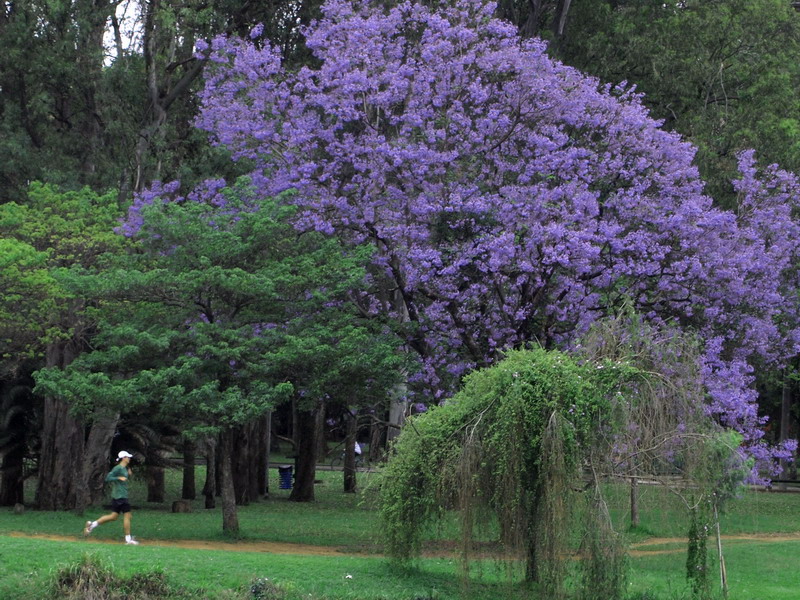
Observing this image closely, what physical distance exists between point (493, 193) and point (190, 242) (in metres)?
6.61

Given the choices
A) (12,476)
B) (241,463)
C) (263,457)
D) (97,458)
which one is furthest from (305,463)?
(12,476)

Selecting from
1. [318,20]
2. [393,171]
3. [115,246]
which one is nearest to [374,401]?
[393,171]

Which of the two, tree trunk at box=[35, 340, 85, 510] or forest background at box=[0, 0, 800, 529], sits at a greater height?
forest background at box=[0, 0, 800, 529]

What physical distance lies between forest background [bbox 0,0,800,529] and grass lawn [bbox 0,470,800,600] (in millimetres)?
2220

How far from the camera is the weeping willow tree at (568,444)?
534 inches

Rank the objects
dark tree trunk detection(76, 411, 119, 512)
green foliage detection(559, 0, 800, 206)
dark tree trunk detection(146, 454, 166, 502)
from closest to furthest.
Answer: dark tree trunk detection(76, 411, 119, 512) → dark tree trunk detection(146, 454, 166, 502) → green foliage detection(559, 0, 800, 206)

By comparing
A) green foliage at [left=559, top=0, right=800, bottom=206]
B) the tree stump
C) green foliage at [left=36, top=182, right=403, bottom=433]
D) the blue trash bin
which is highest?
green foliage at [left=559, top=0, right=800, bottom=206]

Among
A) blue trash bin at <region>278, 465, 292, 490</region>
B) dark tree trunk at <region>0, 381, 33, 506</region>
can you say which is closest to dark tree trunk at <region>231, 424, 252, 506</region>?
dark tree trunk at <region>0, 381, 33, 506</region>

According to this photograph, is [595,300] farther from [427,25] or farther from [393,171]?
[427,25]

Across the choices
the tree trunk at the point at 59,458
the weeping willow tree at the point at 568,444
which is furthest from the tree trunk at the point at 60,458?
the weeping willow tree at the point at 568,444

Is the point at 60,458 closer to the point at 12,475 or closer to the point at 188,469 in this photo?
the point at 12,475

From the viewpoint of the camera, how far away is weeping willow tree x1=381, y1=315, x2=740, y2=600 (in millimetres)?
13562

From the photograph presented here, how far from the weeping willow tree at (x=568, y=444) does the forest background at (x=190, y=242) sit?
5.29m

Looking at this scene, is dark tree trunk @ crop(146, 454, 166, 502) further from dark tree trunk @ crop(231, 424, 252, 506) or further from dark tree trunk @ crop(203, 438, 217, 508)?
dark tree trunk @ crop(231, 424, 252, 506)
